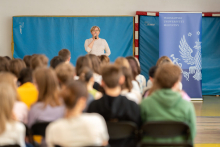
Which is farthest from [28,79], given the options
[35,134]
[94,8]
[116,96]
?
[94,8]

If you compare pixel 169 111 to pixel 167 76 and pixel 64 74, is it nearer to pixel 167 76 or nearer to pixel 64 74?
pixel 167 76

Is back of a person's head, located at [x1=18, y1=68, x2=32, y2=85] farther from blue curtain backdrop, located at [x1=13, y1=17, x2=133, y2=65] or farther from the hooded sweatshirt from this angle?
blue curtain backdrop, located at [x1=13, y1=17, x2=133, y2=65]

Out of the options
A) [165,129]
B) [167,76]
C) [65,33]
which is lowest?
[165,129]

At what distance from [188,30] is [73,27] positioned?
3089mm

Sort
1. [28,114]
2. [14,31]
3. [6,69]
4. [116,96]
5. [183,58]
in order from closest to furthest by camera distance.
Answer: [116,96] < [28,114] < [6,69] < [183,58] < [14,31]

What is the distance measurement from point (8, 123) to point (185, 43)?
222 inches

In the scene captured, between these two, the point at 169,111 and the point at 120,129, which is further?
the point at 169,111

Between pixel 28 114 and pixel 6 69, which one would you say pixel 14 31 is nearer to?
pixel 6 69

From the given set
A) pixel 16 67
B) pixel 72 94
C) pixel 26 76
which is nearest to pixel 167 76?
pixel 72 94

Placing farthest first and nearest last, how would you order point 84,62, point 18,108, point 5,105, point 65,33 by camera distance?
point 65,33, point 84,62, point 18,108, point 5,105

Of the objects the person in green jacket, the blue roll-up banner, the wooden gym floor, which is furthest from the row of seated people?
the blue roll-up banner

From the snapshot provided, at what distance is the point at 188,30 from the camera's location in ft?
22.5

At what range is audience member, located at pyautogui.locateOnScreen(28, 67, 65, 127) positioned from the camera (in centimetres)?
219

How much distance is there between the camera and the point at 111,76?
83.6 inches
